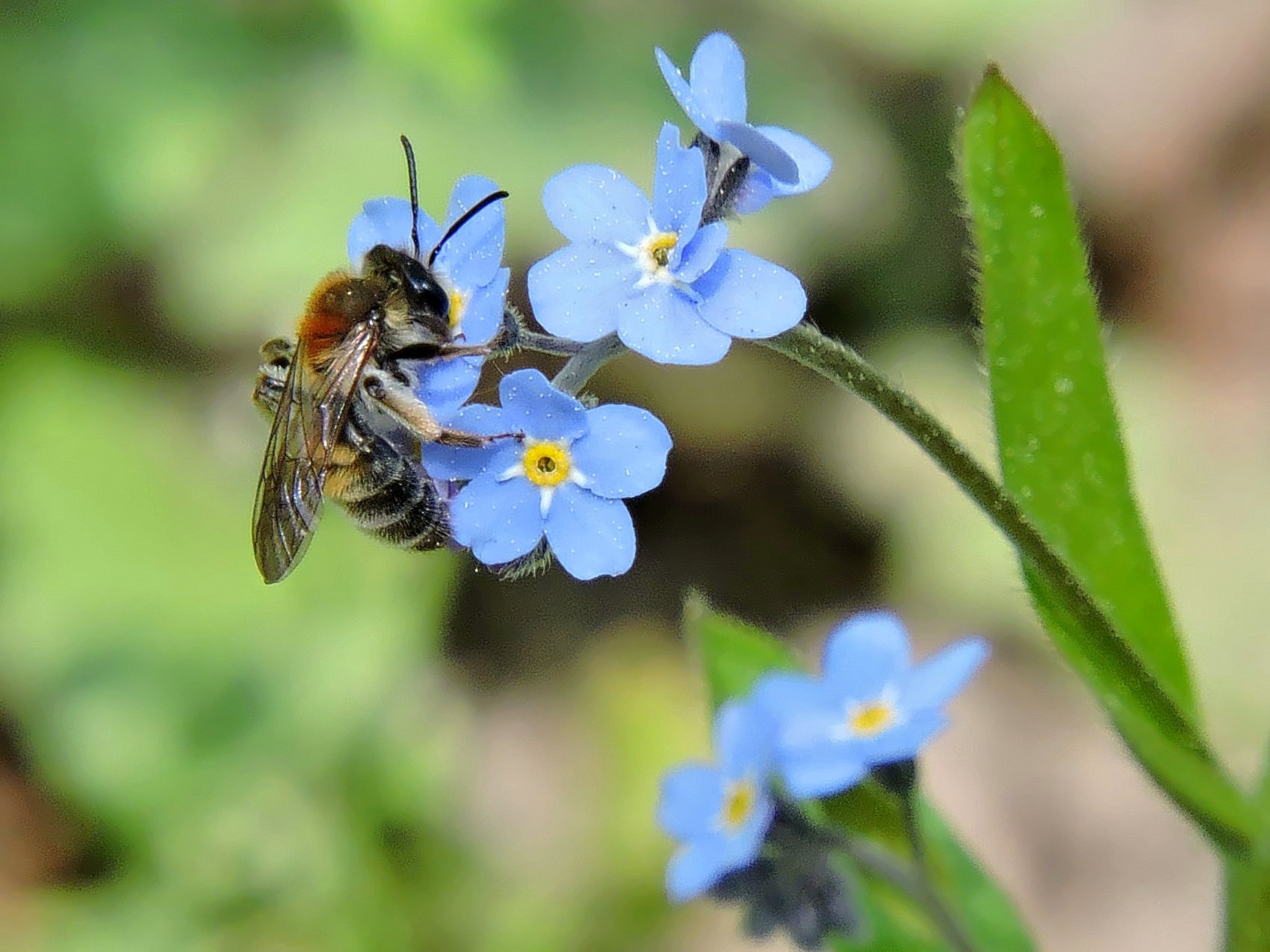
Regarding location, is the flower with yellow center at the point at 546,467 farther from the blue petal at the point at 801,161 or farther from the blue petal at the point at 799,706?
the blue petal at the point at 799,706

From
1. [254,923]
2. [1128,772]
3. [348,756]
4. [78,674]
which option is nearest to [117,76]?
[78,674]

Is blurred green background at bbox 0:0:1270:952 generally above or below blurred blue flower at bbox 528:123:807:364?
below

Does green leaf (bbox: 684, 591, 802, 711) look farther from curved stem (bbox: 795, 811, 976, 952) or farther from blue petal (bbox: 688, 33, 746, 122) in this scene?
blue petal (bbox: 688, 33, 746, 122)

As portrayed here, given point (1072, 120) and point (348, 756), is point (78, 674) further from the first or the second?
point (1072, 120)

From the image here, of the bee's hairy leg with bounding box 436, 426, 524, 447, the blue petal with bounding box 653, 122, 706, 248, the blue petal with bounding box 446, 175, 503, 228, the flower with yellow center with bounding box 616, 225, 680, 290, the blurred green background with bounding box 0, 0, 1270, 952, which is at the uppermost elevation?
the blue petal with bounding box 653, 122, 706, 248

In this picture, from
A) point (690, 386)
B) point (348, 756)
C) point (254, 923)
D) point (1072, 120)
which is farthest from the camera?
point (1072, 120)

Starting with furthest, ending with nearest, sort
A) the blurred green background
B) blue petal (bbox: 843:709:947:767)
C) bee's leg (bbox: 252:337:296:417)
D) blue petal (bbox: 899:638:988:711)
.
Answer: the blurred green background → bee's leg (bbox: 252:337:296:417) → blue petal (bbox: 899:638:988:711) → blue petal (bbox: 843:709:947:767)

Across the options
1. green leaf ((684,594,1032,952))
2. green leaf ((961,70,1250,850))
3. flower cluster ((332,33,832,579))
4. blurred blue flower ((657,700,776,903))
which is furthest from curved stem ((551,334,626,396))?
green leaf ((684,594,1032,952))

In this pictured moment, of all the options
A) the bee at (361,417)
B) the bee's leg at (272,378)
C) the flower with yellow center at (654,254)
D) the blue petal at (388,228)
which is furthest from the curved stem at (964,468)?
the bee's leg at (272,378)
